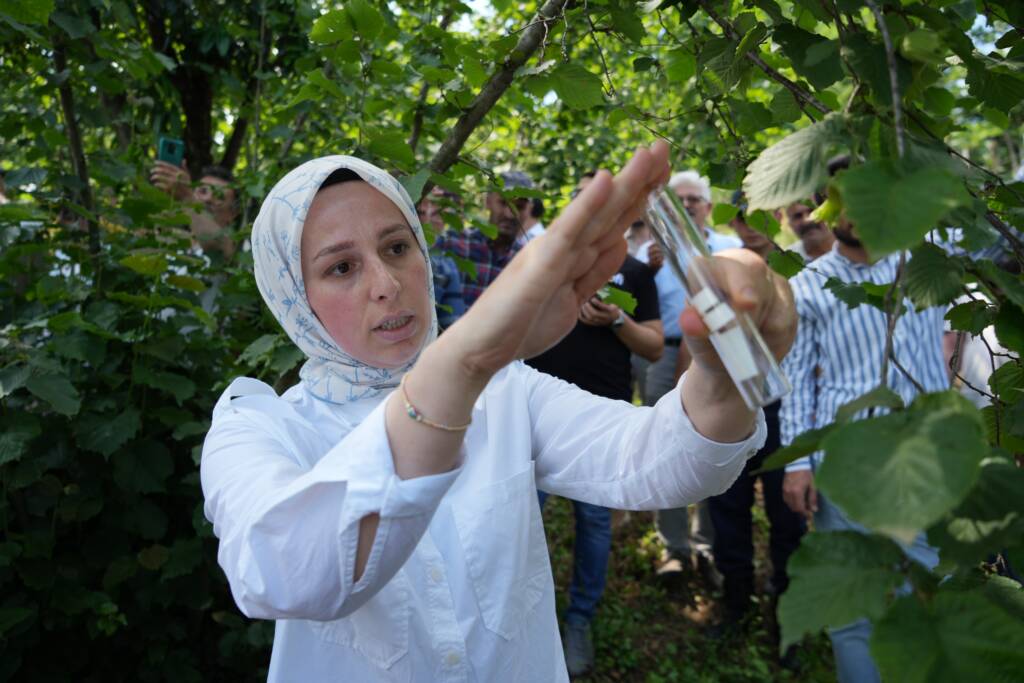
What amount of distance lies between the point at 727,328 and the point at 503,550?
81 cm

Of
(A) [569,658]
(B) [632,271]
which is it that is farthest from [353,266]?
(A) [569,658]

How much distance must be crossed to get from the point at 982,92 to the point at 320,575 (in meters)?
1.19

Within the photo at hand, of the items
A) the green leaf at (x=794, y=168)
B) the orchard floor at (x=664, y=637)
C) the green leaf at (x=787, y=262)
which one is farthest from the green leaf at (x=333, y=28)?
the orchard floor at (x=664, y=637)

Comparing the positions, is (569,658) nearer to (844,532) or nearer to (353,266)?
(353,266)

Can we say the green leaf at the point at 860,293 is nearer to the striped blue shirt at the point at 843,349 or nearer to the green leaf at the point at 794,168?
the green leaf at the point at 794,168

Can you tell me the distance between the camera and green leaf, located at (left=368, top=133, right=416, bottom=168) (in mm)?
2143

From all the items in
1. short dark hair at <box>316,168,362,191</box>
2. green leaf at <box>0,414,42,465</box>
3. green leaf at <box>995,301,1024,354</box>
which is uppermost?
short dark hair at <box>316,168,362,191</box>

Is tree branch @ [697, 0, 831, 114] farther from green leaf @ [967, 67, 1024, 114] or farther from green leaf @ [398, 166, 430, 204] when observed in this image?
green leaf @ [398, 166, 430, 204]

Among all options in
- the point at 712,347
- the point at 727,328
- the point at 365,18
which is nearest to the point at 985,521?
the point at 727,328

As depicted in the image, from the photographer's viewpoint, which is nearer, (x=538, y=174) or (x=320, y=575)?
Answer: (x=320, y=575)

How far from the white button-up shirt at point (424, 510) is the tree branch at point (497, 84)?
0.70 metres

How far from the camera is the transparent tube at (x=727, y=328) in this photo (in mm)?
820

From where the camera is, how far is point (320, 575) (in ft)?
3.16

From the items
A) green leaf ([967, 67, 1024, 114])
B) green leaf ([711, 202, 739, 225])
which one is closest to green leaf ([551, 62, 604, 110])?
green leaf ([711, 202, 739, 225])
